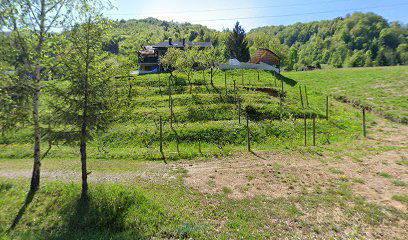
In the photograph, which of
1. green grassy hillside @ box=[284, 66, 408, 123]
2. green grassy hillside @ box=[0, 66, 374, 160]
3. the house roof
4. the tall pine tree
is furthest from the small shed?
green grassy hillside @ box=[0, 66, 374, 160]

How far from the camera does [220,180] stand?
44.4ft

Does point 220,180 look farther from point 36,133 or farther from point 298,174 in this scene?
point 36,133

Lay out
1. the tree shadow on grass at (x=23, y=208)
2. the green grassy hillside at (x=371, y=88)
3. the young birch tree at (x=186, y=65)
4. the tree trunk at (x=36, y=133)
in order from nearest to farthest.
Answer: the tree shadow on grass at (x=23, y=208) < the tree trunk at (x=36, y=133) < the green grassy hillside at (x=371, y=88) < the young birch tree at (x=186, y=65)

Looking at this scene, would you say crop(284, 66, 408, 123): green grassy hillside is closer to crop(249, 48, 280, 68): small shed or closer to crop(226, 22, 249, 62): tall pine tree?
crop(249, 48, 280, 68): small shed

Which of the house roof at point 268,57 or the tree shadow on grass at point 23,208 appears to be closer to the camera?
the tree shadow on grass at point 23,208

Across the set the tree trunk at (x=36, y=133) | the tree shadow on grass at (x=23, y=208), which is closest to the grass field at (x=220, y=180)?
the tree shadow on grass at (x=23, y=208)

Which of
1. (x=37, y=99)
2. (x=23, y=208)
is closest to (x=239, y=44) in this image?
(x=37, y=99)

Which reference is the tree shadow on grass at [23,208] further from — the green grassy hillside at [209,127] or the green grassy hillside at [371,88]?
the green grassy hillside at [371,88]

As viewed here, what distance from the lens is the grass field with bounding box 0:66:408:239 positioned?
968 cm

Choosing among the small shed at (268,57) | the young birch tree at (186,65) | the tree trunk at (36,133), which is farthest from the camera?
the small shed at (268,57)

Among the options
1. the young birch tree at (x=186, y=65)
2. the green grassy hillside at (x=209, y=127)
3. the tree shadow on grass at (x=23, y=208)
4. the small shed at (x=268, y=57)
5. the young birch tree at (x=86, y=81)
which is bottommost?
the tree shadow on grass at (x=23, y=208)

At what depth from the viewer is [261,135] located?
21344 mm

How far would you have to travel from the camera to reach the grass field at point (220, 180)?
968 cm

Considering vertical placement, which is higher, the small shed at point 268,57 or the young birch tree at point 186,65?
the small shed at point 268,57
